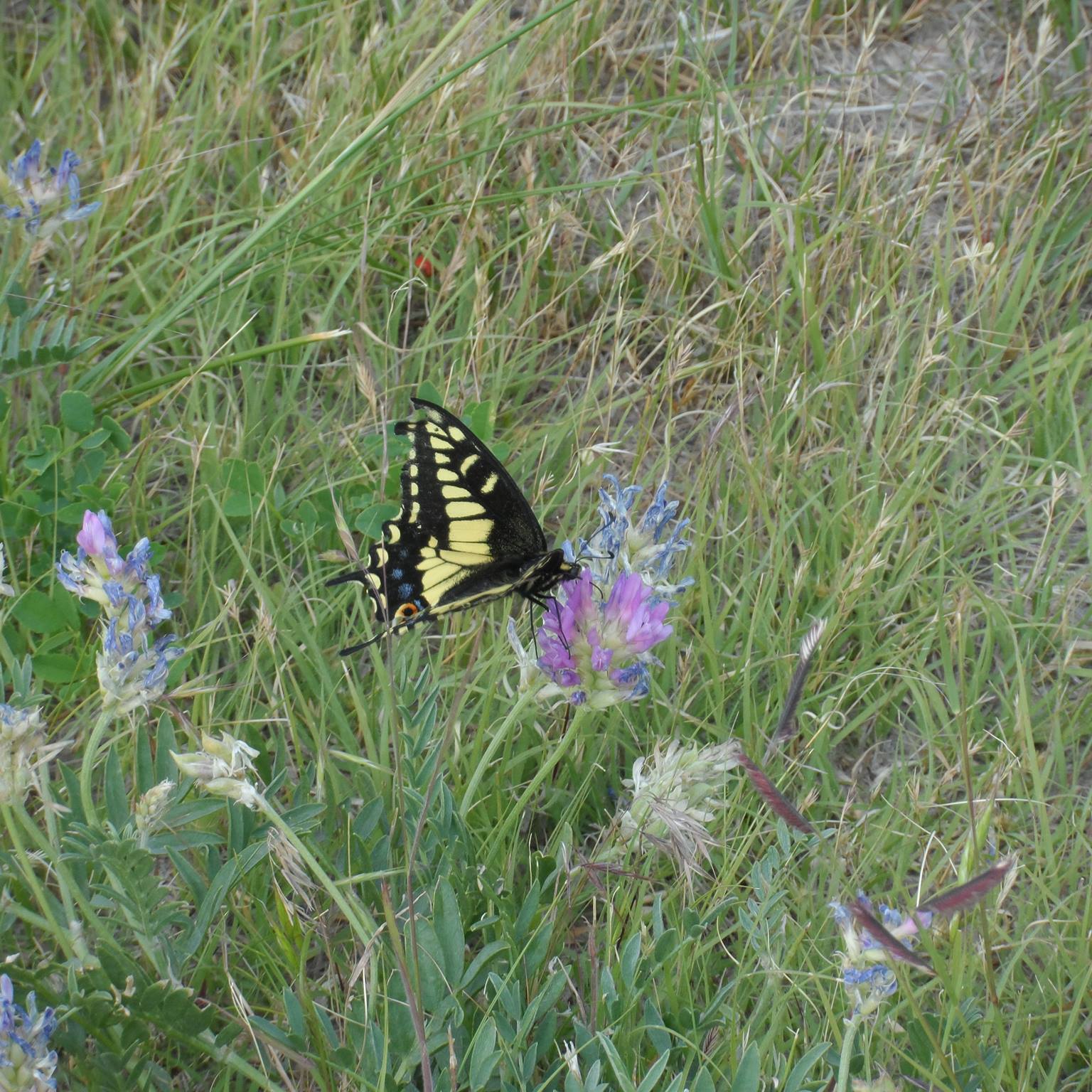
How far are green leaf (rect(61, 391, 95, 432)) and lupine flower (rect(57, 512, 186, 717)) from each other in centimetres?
92

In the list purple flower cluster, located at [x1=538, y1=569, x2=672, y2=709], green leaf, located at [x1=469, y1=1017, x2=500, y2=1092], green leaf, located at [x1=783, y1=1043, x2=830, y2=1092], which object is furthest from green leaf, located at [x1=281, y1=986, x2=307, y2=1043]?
green leaf, located at [x1=783, y1=1043, x2=830, y2=1092]

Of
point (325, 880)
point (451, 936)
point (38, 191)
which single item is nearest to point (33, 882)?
point (325, 880)

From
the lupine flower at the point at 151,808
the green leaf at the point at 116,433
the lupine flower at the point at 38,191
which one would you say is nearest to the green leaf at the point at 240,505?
the green leaf at the point at 116,433

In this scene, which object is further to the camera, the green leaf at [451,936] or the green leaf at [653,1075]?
the green leaf at [451,936]

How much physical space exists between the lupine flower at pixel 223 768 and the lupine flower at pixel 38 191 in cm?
177

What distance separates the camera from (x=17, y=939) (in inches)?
80.5

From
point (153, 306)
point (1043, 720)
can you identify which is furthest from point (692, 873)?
point (153, 306)

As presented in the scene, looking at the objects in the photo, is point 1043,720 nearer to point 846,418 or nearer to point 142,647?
point 846,418

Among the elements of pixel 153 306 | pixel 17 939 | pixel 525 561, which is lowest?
pixel 17 939

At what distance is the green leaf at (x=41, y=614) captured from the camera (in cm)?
248

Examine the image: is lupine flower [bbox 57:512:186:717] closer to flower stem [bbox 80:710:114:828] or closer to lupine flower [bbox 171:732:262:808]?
flower stem [bbox 80:710:114:828]

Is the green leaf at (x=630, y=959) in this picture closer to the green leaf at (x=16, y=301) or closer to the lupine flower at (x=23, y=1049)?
the lupine flower at (x=23, y=1049)

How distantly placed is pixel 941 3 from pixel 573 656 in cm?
277

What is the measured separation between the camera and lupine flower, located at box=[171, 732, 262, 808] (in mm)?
1580
